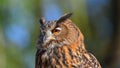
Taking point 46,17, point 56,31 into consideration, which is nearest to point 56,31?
point 56,31

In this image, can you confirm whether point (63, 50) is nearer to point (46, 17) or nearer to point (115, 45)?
point (46, 17)

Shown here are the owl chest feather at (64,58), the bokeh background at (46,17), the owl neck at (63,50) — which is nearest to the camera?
the owl chest feather at (64,58)

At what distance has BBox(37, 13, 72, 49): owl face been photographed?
7805mm

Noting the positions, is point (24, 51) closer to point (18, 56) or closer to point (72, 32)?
point (18, 56)

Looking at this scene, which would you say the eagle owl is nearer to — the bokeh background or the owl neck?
the owl neck

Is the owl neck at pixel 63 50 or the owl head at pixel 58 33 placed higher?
the owl head at pixel 58 33

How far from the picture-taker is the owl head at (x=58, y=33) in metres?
7.82

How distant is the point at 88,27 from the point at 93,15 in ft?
4.93

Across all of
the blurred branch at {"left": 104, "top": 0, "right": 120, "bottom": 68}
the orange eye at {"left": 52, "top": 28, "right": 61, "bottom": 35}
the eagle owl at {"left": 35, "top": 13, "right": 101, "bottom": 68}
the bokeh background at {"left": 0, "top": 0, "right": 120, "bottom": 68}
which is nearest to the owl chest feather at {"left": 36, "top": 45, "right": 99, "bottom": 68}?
the eagle owl at {"left": 35, "top": 13, "right": 101, "bottom": 68}

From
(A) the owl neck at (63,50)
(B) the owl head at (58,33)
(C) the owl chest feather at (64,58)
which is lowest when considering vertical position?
(C) the owl chest feather at (64,58)

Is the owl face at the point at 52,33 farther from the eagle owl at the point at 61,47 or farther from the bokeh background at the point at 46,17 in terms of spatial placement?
the bokeh background at the point at 46,17

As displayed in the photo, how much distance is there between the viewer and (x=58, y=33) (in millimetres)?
7906

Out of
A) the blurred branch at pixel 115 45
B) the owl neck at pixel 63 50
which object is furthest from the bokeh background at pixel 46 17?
the owl neck at pixel 63 50

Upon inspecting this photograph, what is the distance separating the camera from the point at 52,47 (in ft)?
26.1
